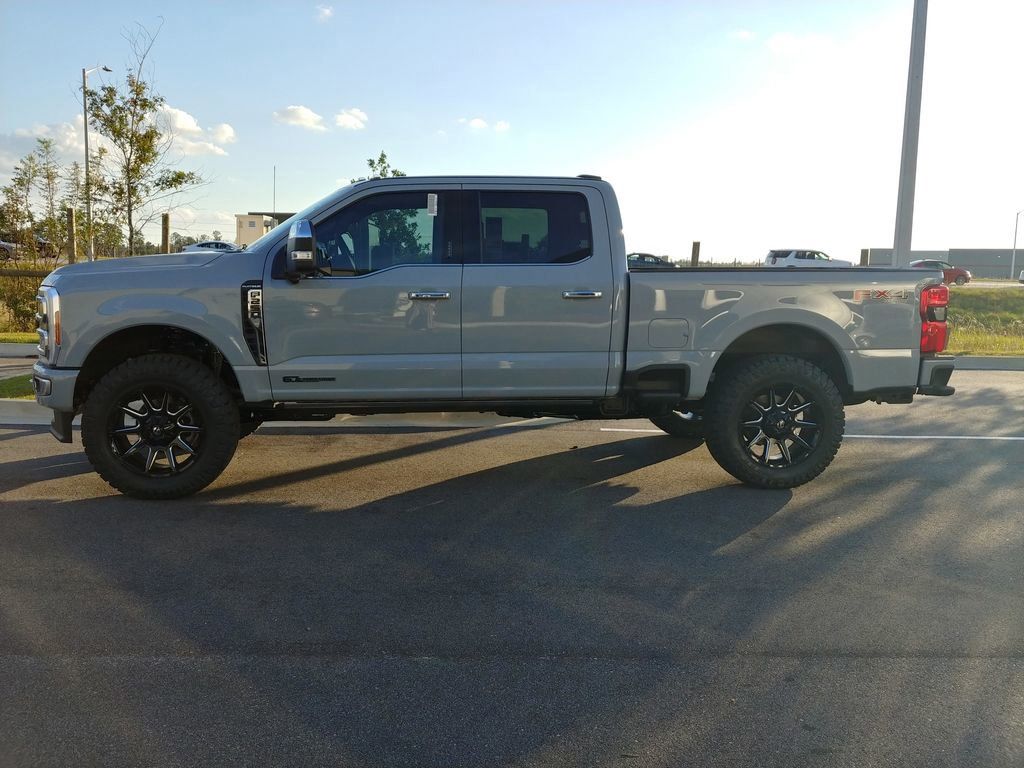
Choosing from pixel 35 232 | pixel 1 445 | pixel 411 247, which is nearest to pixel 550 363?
pixel 411 247

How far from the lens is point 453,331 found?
18.3 feet

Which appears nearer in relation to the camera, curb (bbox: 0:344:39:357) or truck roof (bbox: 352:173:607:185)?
truck roof (bbox: 352:173:607:185)

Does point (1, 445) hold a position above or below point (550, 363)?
below

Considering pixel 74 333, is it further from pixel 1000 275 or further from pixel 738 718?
pixel 1000 275

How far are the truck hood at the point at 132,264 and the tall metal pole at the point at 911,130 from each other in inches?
560

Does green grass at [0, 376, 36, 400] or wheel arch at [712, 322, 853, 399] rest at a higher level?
wheel arch at [712, 322, 853, 399]

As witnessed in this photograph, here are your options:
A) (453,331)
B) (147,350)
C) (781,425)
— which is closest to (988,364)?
(781,425)

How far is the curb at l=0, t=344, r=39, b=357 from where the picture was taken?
42.7 ft

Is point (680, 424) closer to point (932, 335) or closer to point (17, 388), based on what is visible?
point (932, 335)

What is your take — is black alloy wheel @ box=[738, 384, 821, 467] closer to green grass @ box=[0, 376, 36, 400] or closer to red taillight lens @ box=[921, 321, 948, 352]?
red taillight lens @ box=[921, 321, 948, 352]

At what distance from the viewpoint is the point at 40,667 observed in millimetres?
3148

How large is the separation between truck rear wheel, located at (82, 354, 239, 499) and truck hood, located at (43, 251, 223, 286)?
24.0 inches

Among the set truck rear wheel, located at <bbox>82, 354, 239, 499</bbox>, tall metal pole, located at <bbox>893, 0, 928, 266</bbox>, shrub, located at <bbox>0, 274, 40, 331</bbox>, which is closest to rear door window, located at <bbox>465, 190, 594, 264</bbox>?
truck rear wheel, located at <bbox>82, 354, 239, 499</bbox>

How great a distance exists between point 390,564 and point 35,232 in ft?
53.0
